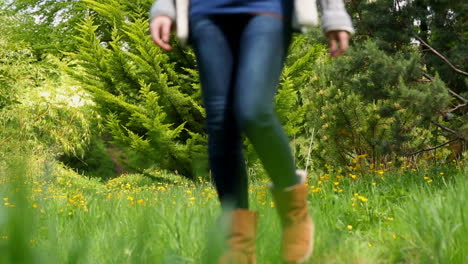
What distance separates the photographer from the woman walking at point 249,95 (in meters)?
1.40

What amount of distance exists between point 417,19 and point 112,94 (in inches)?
264

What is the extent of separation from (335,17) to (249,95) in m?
0.44

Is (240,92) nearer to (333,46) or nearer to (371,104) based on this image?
(333,46)

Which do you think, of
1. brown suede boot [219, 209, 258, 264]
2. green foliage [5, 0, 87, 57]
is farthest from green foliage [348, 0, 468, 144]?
green foliage [5, 0, 87, 57]

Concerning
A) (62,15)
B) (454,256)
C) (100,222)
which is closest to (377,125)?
(100,222)

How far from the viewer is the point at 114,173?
14.9 m

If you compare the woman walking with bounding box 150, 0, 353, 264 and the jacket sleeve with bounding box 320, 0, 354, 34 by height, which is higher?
the jacket sleeve with bounding box 320, 0, 354, 34

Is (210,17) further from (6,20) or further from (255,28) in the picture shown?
(6,20)

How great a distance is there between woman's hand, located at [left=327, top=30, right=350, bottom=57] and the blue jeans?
17 centimetres

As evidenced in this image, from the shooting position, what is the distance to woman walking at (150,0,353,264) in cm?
140

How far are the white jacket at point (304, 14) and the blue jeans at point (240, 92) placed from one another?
6 cm

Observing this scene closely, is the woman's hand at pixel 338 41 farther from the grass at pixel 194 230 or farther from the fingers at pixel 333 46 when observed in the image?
the grass at pixel 194 230

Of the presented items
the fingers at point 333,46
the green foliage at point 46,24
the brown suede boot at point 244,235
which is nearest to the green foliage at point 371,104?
the fingers at point 333,46

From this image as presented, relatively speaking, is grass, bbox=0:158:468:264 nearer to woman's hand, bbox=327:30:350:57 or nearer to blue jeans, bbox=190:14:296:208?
blue jeans, bbox=190:14:296:208
